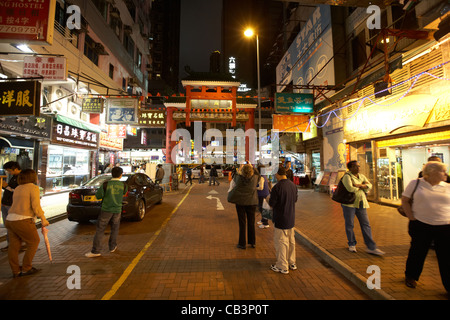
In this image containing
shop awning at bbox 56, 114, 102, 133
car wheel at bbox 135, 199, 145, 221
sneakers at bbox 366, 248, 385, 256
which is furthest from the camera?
shop awning at bbox 56, 114, 102, 133

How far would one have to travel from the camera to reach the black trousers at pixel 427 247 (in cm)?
281

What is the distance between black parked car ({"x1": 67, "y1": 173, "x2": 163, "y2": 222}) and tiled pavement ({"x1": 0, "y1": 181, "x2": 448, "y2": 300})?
460mm

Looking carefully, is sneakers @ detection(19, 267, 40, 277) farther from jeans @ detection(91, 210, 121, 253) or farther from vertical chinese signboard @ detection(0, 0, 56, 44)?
vertical chinese signboard @ detection(0, 0, 56, 44)

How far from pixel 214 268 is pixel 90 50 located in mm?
16233

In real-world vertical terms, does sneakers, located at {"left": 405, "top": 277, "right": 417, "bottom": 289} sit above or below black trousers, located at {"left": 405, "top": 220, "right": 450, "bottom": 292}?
below

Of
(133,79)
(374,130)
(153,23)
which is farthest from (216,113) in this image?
(153,23)

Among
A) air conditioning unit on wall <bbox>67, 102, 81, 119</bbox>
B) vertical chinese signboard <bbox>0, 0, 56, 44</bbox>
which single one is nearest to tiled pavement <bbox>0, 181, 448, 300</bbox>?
vertical chinese signboard <bbox>0, 0, 56, 44</bbox>

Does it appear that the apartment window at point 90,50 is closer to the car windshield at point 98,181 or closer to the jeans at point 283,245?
the car windshield at point 98,181

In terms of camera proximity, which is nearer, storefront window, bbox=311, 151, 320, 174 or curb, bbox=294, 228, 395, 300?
curb, bbox=294, 228, 395, 300

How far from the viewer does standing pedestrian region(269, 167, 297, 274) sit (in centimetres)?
366

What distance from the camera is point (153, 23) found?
50531 millimetres

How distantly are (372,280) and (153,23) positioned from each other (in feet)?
201

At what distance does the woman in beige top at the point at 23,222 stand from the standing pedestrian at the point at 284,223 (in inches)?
155
